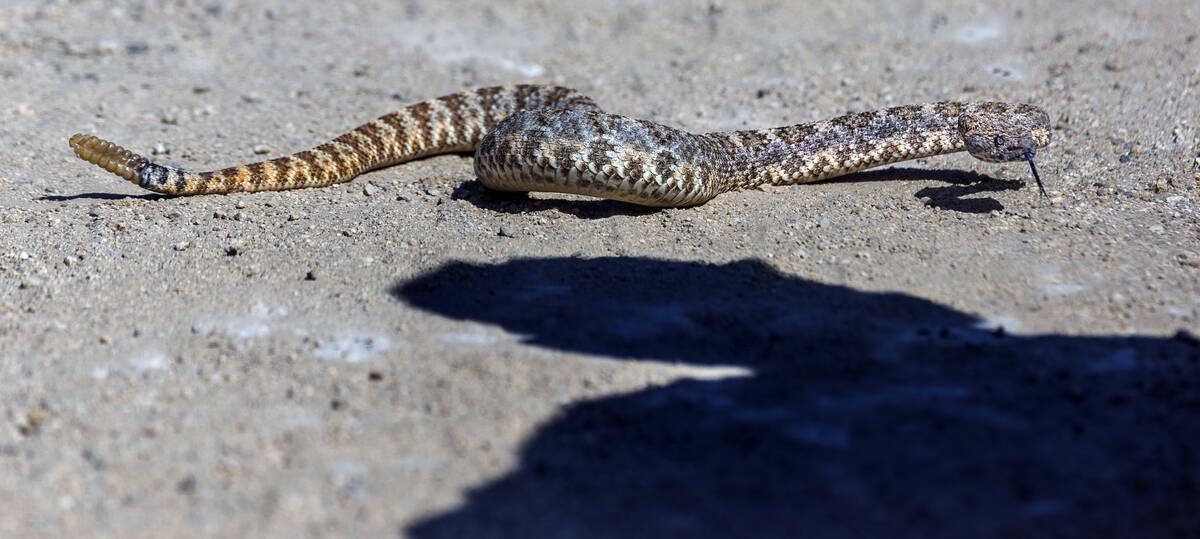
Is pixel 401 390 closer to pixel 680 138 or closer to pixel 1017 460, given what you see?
pixel 1017 460

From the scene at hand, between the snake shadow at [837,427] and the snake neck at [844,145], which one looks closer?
the snake shadow at [837,427]

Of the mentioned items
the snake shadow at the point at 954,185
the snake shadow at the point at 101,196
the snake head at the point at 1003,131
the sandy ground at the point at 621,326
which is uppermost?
the snake head at the point at 1003,131

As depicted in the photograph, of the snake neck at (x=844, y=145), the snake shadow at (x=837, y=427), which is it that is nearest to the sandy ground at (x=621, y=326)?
the snake shadow at (x=837, y=427)

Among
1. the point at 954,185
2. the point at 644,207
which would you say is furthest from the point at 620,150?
the point at 954,185

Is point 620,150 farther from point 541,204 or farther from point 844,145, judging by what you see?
point 844,145

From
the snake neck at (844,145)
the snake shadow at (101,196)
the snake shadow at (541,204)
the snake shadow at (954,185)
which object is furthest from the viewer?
the snake neck at (844,145)

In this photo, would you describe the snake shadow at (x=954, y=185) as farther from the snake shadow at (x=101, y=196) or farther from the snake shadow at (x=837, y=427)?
the snake shadow at (x=101, y=196)
